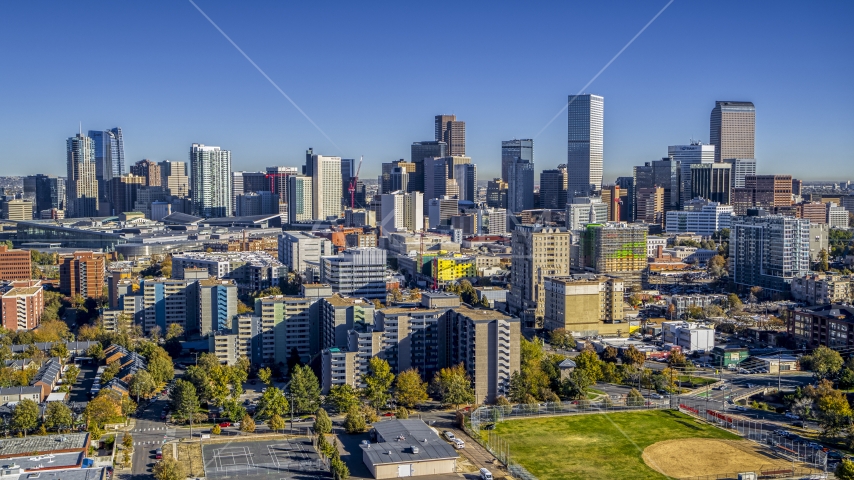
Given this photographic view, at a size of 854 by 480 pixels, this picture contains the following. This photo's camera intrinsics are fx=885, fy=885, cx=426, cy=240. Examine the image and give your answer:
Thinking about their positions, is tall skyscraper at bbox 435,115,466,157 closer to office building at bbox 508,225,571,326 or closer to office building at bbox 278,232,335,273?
office building at bbox 278,232,335,273

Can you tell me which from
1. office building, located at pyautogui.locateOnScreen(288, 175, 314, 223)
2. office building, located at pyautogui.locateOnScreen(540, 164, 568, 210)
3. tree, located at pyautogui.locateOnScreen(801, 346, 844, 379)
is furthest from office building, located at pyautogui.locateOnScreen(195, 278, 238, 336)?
office building, located at pyautogui.locateOnScreen(540, 164, 568, 210)

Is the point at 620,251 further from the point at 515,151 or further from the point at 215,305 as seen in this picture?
the point at 515,151

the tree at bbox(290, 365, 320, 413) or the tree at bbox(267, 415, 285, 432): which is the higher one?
the tree at bbox(290, 365, 320, 413)

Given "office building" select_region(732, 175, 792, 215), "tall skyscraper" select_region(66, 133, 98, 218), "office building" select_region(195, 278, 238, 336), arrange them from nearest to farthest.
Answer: "office building" select_region(195, 278, 238, 336), "office building" select_region(732, 175, 792, 215), "tall skyscraper" select_region(66, 133, 98, 218)

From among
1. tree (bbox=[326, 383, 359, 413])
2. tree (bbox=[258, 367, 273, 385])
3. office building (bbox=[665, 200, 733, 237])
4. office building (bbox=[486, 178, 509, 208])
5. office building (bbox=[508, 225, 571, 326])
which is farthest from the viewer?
office building (bbox=[486, 178, 509, 208])

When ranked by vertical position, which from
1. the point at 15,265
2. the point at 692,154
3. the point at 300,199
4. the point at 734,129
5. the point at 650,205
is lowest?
the point at 15,265

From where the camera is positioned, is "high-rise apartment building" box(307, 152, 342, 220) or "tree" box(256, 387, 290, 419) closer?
"tree" box(256, 387, 290, 419)

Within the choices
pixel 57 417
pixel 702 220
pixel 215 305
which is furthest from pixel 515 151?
pixel 57 417

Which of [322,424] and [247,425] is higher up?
[322,424]
